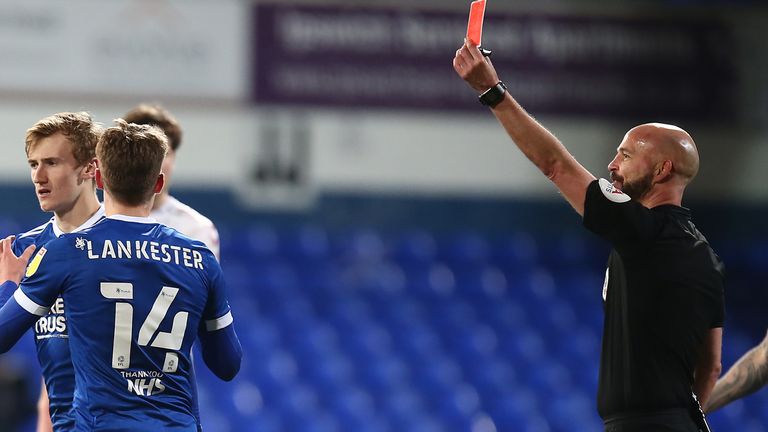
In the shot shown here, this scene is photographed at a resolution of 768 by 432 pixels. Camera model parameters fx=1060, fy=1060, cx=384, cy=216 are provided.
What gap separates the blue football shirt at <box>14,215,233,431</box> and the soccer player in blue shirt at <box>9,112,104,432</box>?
0.24 m

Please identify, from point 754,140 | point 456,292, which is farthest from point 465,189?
point 754,140

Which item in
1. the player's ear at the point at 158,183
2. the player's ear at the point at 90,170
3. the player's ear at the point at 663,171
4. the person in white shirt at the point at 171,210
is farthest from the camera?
the person in white shirt at the point at 171,210

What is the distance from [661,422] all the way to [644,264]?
486 mm

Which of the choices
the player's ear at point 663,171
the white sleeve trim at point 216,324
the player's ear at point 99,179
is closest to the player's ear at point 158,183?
the player's ear at point 99,179

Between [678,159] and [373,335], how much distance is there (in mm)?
5580

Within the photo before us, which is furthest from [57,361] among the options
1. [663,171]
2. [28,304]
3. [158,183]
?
[663,171]

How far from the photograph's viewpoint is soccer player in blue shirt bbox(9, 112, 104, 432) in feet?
10.1

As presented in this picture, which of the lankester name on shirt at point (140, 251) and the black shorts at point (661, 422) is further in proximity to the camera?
the black shorts at point (661, 422)

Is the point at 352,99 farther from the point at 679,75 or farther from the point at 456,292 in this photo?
the point at 679,75

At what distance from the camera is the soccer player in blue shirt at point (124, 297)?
2795 mm

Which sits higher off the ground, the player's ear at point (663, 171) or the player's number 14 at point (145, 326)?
the player's ear at point (663, 171)

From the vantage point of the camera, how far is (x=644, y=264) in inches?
126

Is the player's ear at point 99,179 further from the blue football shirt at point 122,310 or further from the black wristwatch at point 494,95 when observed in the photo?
the black wristwatch at point 494,95

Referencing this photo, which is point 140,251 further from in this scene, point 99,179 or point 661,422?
point 661,422
